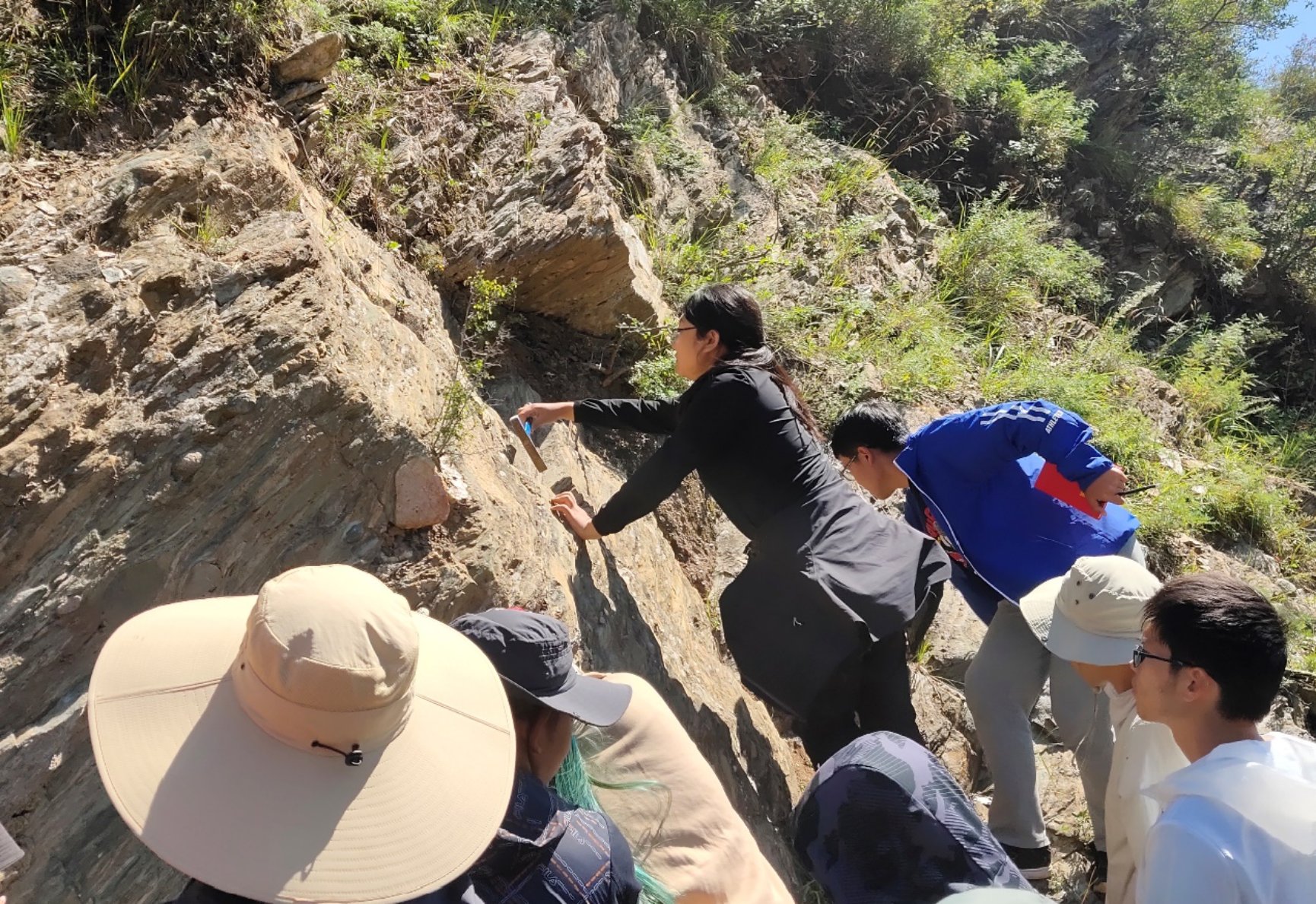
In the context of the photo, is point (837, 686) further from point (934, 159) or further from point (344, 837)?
point (934, 159)

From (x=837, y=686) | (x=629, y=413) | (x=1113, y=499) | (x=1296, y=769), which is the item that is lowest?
(x=837, y=686)

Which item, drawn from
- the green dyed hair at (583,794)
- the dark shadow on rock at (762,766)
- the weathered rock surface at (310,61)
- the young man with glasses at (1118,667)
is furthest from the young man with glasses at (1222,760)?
the weathered rock surface at (310,61)

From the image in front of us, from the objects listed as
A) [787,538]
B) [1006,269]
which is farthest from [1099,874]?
[1006,269]

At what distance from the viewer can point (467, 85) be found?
4.62 metres

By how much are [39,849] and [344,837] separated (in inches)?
52.3

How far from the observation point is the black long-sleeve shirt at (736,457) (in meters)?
3.31

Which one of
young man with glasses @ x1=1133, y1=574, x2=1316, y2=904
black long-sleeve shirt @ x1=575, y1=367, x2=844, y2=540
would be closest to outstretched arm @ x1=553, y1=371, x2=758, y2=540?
black long-sleeve shirt @ x1=575, y1=367, x2=844, y2=540

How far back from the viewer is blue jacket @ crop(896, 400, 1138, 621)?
363 centimetres

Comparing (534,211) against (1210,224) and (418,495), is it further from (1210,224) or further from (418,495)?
(1210,224)

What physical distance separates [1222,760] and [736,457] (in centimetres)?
175

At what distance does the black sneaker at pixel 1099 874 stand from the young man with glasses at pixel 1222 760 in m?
1.90

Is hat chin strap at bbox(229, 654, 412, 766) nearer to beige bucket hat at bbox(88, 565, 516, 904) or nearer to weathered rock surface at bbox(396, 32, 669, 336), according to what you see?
beige bucket hat at bbox(88, 565, 516, 904)

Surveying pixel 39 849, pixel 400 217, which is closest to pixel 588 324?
pixel 400 217

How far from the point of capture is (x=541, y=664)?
6.11 feet
